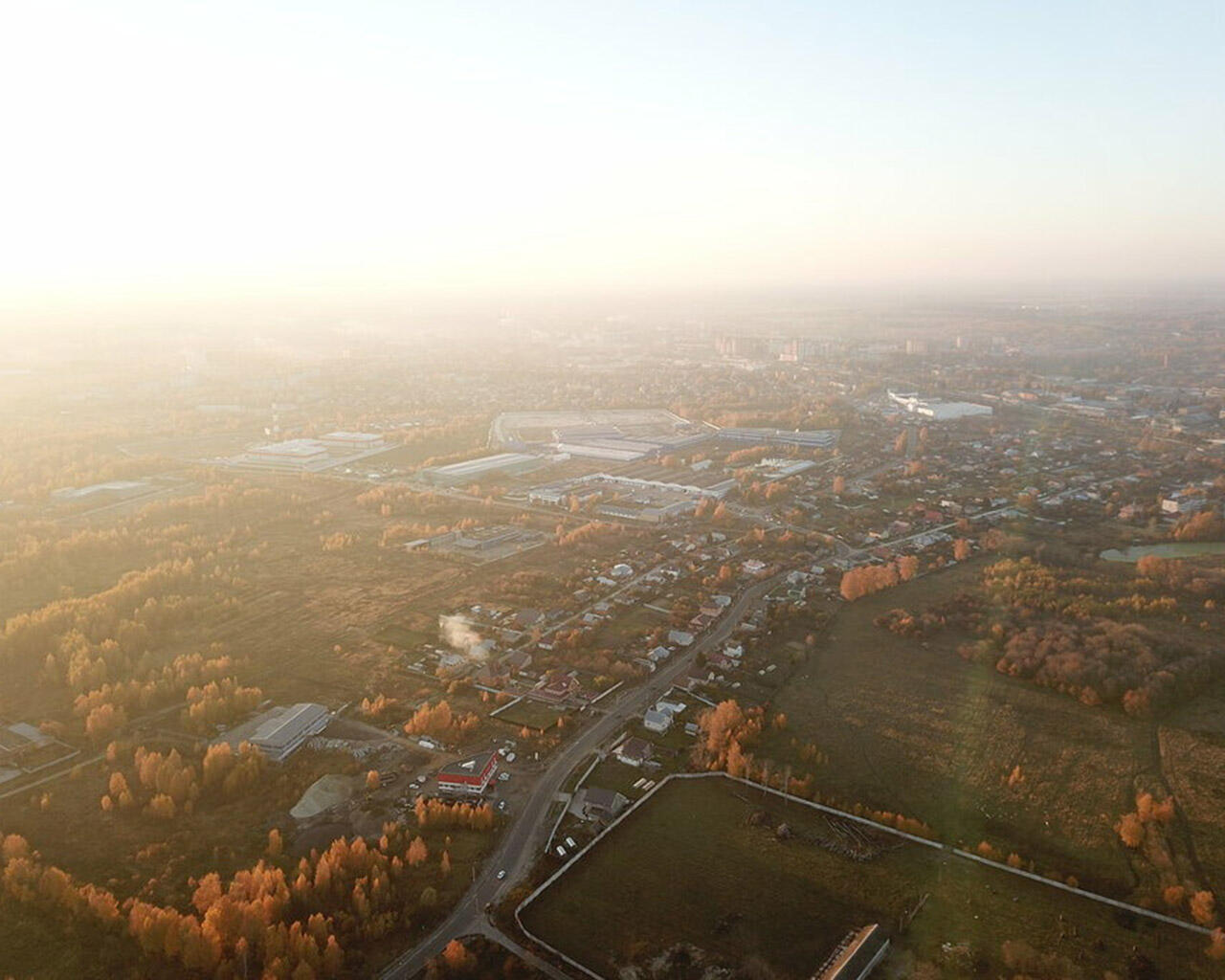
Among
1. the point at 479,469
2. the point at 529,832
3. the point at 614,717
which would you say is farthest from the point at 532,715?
the point at 479,469

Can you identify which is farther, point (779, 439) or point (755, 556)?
point (779, 439)

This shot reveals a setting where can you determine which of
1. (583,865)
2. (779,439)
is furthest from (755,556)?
(779,439)

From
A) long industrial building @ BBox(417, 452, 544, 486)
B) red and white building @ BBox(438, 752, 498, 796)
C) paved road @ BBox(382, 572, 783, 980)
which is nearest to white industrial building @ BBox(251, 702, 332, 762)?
red and white building @ BBox(438, 752, 498, 796)

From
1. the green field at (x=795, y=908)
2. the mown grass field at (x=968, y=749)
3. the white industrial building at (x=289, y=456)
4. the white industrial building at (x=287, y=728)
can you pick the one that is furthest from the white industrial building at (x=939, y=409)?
the white industrial building at (x=287, y=728)

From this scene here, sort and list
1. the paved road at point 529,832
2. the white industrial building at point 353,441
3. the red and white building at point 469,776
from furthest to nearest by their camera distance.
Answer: the white industrial building at point 353,441 → the red and white building at point 469,776 → the paved road at point 529,832

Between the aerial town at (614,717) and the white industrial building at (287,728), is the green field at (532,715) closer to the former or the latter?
the aerial town at (614,717)

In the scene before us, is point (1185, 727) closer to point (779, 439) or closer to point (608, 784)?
point (608, 784)

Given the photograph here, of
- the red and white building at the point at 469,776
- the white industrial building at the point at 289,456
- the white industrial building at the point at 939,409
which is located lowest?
the white industrial building at the point at 289,456
